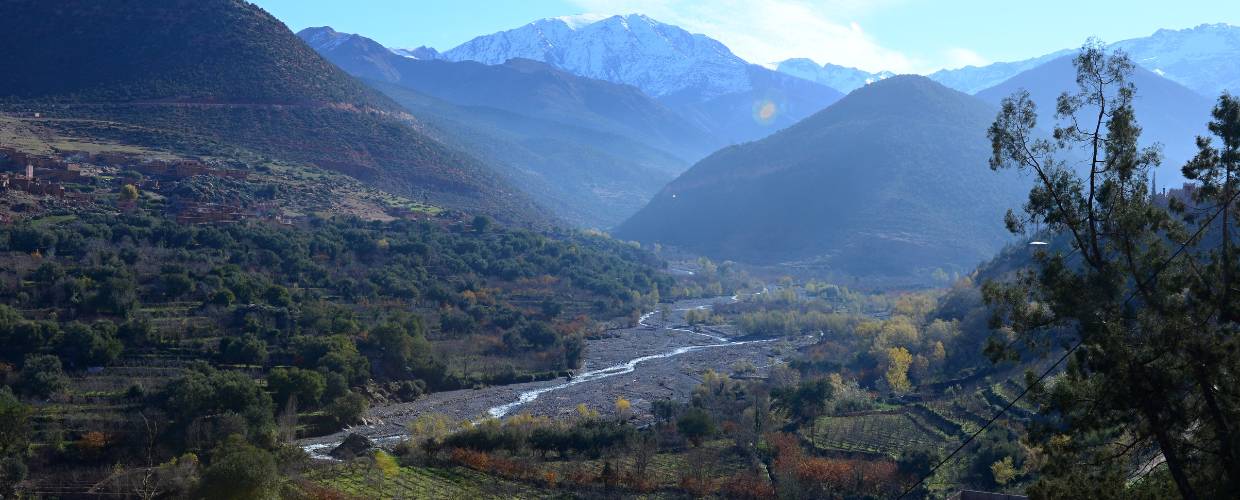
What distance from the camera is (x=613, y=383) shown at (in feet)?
169

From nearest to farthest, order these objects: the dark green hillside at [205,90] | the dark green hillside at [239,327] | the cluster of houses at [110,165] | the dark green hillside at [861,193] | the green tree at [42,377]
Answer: the dark green hillside at [239,327]
the green tree at [42,377]
the cluster of houses at [110,165]
the dark green hillside at [205,90]
the dark green hillside at [861,193]

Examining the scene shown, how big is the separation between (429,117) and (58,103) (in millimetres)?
88705

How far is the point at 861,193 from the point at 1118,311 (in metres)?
107

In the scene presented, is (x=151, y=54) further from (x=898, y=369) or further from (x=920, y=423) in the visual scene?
(x=920, y=423)

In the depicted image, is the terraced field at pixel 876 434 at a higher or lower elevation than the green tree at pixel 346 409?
higher

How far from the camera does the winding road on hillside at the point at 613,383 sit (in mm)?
41650

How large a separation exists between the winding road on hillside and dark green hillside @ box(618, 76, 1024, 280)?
40.1 meters

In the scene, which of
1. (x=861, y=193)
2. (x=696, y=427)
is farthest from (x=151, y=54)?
(x=861, y=193)

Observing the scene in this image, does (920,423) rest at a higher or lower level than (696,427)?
higher

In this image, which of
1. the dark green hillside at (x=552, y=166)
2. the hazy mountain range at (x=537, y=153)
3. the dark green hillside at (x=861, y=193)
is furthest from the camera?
the dark green hillside at (x=552, y=166)

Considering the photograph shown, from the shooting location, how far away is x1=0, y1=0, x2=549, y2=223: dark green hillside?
73938 mm

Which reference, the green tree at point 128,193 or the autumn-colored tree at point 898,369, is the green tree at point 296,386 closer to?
the green tree at point 128,193

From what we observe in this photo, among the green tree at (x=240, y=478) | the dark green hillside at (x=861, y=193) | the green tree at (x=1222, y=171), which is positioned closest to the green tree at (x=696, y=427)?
the green tree at (x=240, y=478)

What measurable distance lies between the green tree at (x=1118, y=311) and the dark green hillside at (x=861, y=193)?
296ft
